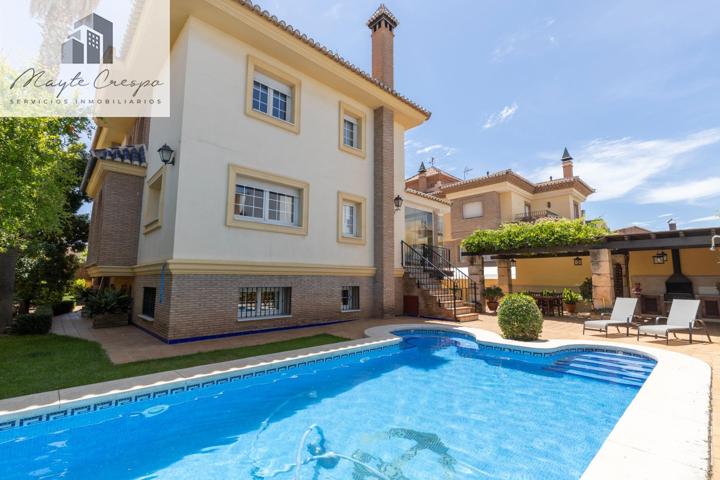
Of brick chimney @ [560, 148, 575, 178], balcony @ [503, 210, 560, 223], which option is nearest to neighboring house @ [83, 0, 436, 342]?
balcony @ [503, 210, 560, 223]

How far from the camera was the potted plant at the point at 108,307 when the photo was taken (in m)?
11.7

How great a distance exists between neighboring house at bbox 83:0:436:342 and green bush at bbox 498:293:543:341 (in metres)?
5.32

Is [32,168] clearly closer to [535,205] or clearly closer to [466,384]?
[466,384]

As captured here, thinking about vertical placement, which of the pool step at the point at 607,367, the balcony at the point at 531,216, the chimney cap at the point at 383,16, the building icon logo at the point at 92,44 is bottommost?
the pool step at the point at 607,367

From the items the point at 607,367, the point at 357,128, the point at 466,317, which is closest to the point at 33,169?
the point at 357,128

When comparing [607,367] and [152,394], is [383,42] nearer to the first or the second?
[607,367]

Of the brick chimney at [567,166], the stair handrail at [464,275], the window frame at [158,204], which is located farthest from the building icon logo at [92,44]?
the brick chimney at [567,166]

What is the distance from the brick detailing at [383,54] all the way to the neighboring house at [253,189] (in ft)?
0.54

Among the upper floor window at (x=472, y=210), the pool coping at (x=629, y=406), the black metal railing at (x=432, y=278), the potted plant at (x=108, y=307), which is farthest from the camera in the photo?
the upper floor window at (x=472, y=210)

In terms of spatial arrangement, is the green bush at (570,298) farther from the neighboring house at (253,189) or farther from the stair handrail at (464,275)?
the neighboring house at (253,189)

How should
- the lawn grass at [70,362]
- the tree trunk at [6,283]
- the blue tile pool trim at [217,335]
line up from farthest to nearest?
the tree trunk at [6,283] → the blue tile pool trim at [217,335] → the lawn grass at [70,362]

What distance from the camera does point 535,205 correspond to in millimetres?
31984

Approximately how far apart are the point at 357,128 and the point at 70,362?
41.5 ft

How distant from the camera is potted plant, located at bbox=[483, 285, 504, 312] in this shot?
17.4 meters
